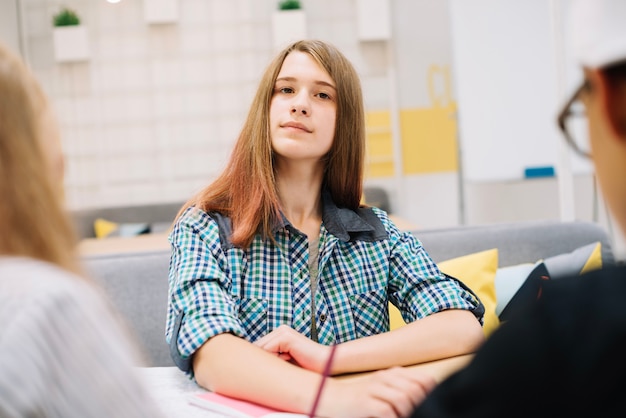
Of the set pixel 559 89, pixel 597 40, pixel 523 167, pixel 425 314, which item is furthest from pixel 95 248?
pixel 597 40

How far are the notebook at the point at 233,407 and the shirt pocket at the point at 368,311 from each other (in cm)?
44

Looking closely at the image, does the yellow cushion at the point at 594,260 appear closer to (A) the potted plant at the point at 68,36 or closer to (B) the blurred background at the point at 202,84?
(B) the blurred background at the point at 202,84

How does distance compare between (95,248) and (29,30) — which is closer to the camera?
(95,248)

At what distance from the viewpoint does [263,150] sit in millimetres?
1608

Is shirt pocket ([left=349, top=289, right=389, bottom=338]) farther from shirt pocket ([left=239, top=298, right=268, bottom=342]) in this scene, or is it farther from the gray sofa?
the gray sofa

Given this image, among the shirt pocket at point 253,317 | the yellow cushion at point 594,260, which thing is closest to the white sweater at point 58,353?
the shirt pocket at point 253,317

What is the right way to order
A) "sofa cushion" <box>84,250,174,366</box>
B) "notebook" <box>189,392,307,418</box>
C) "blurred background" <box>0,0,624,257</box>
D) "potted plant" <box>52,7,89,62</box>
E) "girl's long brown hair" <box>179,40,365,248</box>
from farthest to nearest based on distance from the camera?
"blurred background" <box>0,0,624,257</box> → "potted plant" <box>52,7,89,62</box> → "sofa cushion" <box>84,250,174,366</box> → "girl's long brown hair" <box>179,40,365,248</box> → "notebook" <box>189,392,307,418</box>

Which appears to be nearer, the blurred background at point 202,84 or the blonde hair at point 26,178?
the blonde hair at point 26,178

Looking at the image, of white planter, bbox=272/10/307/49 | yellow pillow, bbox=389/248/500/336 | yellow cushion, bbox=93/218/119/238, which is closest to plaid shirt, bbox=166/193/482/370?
yellow pillow, bbox=389/248/500/336

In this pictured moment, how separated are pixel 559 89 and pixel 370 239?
1476 millimetres

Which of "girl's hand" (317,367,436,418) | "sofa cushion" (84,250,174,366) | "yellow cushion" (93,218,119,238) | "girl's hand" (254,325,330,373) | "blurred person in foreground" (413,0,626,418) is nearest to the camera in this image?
"blurred person in foreground" (413,0,626,418)

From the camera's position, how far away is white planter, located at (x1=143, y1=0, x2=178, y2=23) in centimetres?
621

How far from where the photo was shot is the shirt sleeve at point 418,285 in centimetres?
151

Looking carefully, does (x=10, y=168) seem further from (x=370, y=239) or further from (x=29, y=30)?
(x=29, y=30)
